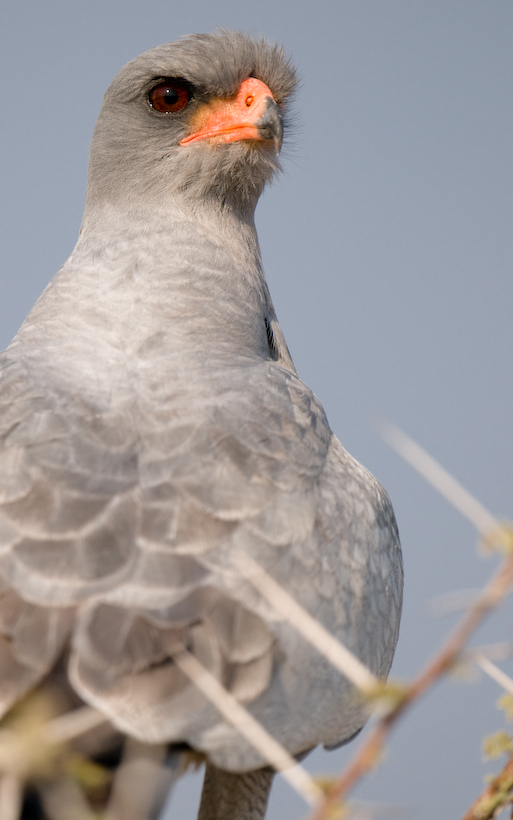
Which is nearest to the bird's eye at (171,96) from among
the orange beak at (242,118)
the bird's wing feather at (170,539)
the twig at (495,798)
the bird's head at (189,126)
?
the bird's head at (189,126)

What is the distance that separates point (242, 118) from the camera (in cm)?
488

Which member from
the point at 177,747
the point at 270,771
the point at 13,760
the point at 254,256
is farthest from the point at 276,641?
the point at 254,256

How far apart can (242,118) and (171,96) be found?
0.46m

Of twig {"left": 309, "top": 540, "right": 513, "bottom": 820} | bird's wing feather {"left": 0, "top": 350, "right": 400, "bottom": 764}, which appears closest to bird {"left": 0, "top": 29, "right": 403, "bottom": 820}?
bird's wing feather {"left": 0, "top": 350, "right": 400, "bottom": 764}

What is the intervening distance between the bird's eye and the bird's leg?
363 centimetres

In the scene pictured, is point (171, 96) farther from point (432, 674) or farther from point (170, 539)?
point (432, 674)

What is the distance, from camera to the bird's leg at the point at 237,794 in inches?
131

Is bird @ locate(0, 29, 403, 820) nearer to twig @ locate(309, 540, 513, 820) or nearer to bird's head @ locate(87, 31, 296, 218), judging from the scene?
bird's head @ locate(87, 31, 296, 218)

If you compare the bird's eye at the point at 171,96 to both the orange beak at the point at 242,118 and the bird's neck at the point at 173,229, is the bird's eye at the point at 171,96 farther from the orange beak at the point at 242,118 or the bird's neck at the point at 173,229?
the bird's neck at the point at 173,229

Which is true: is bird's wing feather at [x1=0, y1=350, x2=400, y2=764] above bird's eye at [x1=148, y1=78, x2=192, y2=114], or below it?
below

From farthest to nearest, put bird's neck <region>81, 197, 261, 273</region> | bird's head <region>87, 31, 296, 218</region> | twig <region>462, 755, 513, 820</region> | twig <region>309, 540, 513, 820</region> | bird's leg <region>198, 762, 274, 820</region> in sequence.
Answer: bird's head <region>87, 31, 296, 218</region>, bird's neck <region>81, 197, 261, 273</region>, bird's leg <region>198, 762, 274, 820</region>, twig <region>462, 755, 513, 820</region>, twig <region>309, 540, 513, 820</region>

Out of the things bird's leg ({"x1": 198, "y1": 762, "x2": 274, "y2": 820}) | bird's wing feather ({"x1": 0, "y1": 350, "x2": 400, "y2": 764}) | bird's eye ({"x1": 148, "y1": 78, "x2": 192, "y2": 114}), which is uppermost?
bird's eye ({"x1": 148, "y1": 78, "x2": 192, "y2": 114})

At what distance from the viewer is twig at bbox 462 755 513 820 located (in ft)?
5.72

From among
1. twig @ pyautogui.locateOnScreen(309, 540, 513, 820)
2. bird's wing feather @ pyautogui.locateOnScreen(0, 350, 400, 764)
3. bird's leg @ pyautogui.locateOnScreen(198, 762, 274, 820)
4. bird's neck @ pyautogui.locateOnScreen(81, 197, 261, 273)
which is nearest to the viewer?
twig @ pyautogui.locateOnScreen(309, 540, 513, 820)
